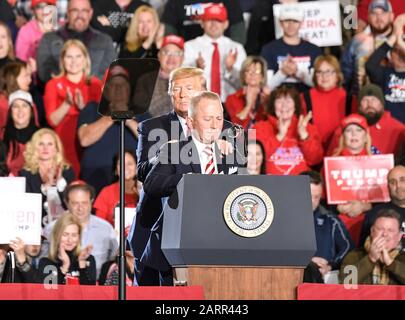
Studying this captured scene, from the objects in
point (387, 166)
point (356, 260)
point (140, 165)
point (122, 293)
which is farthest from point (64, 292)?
point (387, 166)

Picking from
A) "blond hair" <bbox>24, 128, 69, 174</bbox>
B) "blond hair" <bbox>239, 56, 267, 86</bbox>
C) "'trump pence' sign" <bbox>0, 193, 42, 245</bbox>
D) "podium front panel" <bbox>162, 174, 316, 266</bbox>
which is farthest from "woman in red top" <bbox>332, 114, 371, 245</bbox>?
"podium front panel" <bbox>162, 174, 316, 266</bbox>

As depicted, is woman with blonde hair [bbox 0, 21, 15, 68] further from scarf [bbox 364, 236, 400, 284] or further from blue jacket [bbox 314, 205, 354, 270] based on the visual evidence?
scarf [bbox 364, 236, 400, 284]

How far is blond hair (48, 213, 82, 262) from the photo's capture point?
25.0 feet

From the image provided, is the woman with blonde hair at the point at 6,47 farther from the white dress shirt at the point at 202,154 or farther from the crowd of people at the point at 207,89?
the white dress shirt at the point at 202,154

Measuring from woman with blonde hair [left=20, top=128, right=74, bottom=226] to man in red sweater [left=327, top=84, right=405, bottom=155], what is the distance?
2.07m

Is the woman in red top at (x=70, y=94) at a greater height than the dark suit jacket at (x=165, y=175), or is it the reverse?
the woman in red top at (x=70, y=94)

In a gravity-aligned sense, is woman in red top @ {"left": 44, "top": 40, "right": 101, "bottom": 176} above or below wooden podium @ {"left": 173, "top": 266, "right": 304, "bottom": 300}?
above

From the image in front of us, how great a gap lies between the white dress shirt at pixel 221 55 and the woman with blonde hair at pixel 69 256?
6.89ft

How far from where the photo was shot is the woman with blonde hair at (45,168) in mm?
8336

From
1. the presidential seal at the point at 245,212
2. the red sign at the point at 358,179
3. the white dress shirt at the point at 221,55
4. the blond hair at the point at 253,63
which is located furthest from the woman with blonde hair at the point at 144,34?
the presidential seal at the point at 245,212

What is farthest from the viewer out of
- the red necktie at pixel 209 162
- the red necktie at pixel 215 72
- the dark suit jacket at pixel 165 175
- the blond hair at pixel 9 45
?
the red necktie at pixel 215 72

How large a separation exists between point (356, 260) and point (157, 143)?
292cm

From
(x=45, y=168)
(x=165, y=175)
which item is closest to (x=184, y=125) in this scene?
(x=165, y=175)

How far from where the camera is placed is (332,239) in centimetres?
795
